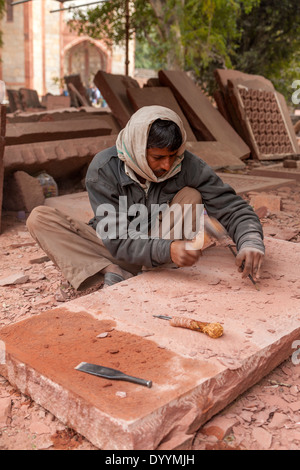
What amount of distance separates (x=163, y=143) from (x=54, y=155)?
310 cm

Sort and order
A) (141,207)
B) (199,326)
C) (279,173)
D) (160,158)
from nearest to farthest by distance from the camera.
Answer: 1. (199,326)
2. (160,158)
3. (141,207)
4. (279,173)

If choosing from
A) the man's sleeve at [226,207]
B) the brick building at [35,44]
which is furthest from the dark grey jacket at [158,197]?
the brick building at [35,44]

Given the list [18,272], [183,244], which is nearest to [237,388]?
[183,244]

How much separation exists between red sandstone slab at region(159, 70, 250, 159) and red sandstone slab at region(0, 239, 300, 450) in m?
4.98

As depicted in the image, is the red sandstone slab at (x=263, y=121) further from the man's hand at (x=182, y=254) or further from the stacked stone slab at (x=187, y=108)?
the man's hand at (x=182, y=254)

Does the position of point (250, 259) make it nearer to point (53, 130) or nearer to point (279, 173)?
point (53, 130)

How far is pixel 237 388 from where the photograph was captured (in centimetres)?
183

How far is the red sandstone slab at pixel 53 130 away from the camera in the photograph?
530 centimetres

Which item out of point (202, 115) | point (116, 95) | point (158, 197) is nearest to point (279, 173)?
point (202, 115)

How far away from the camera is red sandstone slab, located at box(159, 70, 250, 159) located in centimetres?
737

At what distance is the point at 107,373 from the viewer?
1765 mm

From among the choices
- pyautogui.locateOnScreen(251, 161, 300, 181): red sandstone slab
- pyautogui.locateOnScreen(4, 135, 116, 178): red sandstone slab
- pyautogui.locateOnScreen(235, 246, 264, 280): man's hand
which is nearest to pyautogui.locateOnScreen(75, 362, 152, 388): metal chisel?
pyautogui.locateOnScreen(235, 246, 264, 280): man's hand

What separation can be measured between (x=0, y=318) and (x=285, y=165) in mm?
5620

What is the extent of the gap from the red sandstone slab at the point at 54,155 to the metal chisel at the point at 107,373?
139 inches
